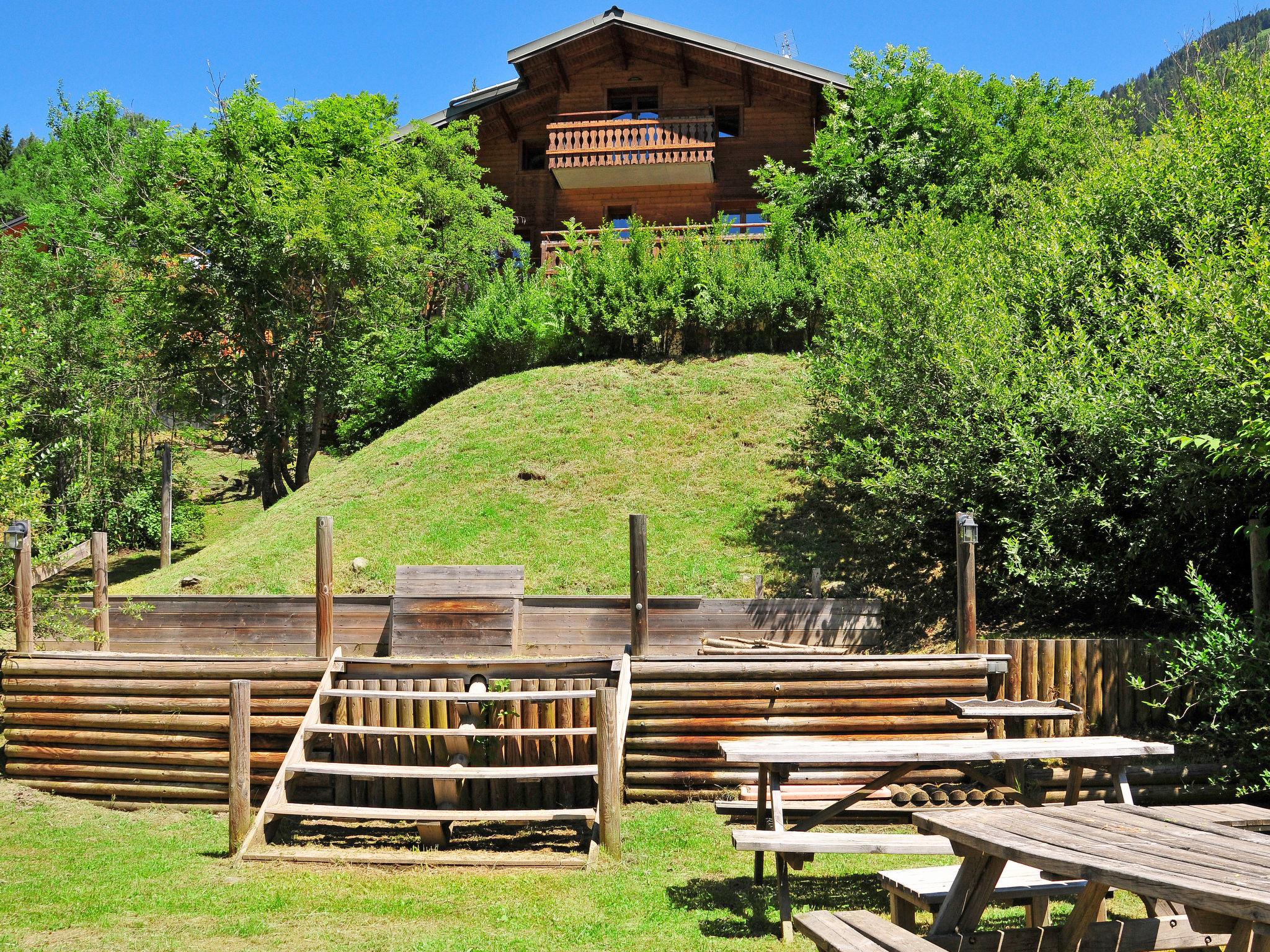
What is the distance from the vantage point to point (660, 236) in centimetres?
2466

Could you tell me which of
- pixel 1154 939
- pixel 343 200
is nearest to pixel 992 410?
pixel 1154 939

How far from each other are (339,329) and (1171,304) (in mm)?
17398

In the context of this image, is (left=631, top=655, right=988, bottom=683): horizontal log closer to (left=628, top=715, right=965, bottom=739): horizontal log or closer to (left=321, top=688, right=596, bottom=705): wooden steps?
(left=628, top=715, right=965, bottom=739): horizontal log

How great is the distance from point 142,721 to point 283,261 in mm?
13776

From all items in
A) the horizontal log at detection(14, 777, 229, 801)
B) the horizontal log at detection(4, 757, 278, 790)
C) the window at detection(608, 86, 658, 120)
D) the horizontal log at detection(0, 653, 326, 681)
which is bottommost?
the horizontal log at detection(14, 777, 229, 801)

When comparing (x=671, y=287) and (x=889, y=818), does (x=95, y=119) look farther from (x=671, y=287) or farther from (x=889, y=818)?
(x=889, y=818)

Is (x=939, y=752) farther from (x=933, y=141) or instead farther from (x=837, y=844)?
(x=933, y=141)

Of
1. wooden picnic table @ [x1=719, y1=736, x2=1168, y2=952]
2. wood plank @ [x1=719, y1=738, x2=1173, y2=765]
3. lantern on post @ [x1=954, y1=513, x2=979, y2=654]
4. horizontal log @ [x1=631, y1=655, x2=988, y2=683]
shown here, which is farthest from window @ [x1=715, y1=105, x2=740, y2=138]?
wood plank @ [x1=719, y1=738, x2=1173, y2=765]

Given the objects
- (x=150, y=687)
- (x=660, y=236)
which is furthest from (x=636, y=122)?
(x=150, y=687)

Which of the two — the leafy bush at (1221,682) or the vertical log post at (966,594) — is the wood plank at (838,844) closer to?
the leafy bush at (1221,682)

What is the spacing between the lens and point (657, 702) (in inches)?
390

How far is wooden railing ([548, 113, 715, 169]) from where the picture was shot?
27891 mm

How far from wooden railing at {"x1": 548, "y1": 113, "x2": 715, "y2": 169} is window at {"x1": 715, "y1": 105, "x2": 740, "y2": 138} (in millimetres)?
1820

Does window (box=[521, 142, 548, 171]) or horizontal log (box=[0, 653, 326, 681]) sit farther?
window (box=[521, 142, 548, 171])
